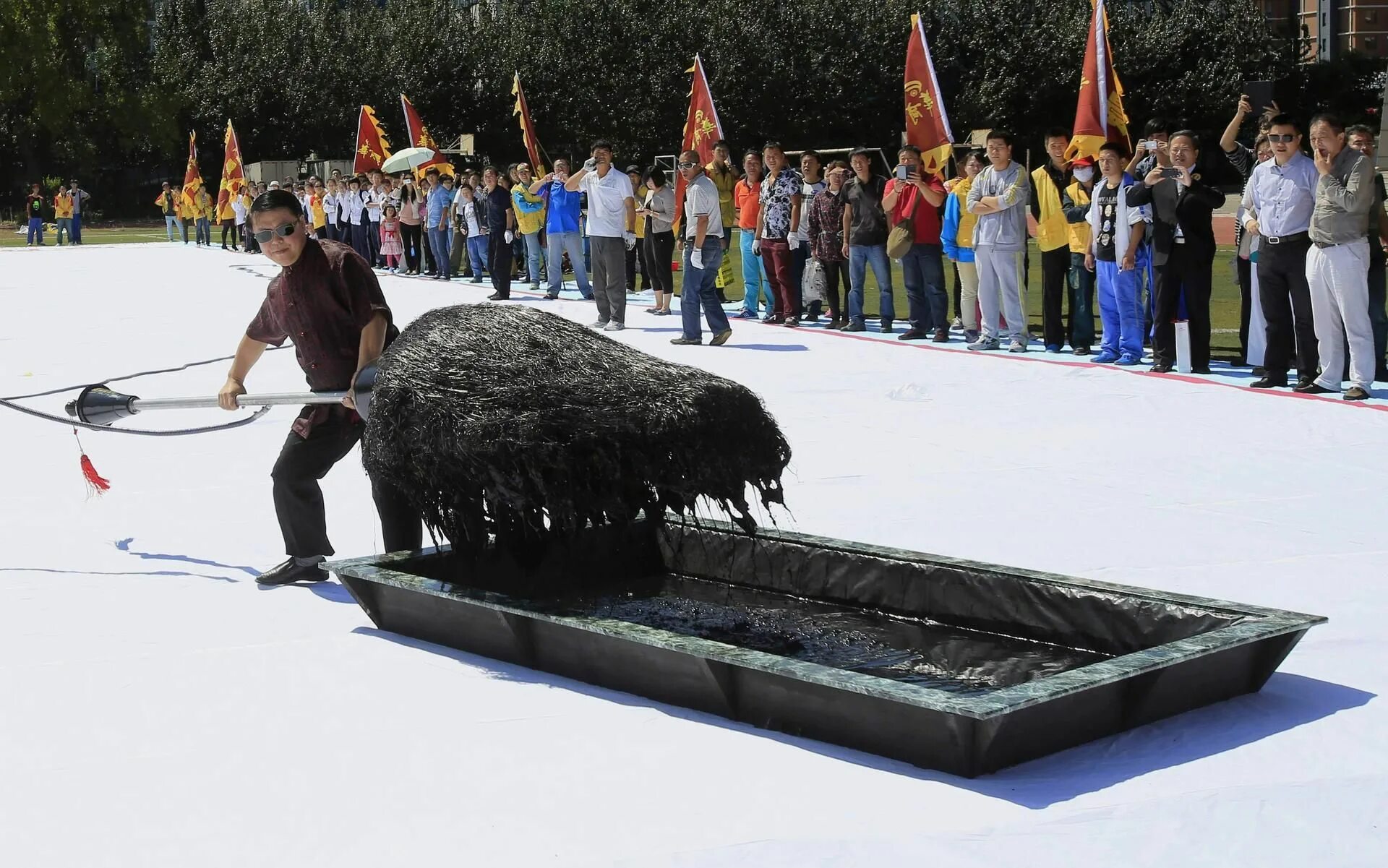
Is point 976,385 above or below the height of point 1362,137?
below

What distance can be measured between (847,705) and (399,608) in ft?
6.60

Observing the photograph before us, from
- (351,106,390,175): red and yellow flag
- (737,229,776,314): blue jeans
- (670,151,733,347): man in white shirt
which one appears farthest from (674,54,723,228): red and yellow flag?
(351,106,390,175): red and yellow flag

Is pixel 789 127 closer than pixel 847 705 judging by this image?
No

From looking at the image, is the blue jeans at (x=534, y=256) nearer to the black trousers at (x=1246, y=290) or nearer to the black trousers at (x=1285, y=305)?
the black trousers at (x=1246, y=290)

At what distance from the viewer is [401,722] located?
4.79m

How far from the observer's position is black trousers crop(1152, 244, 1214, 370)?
39.9 ft

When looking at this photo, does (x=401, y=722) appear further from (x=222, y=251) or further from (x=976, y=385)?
(x=222, y=251)

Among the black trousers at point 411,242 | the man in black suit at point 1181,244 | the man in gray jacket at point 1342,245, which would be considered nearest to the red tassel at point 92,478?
the man in gray jacket at point 1342,245

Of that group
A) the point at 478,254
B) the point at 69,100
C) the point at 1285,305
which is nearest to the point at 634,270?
the point at 478,254

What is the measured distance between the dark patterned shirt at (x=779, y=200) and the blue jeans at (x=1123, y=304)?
4326mm

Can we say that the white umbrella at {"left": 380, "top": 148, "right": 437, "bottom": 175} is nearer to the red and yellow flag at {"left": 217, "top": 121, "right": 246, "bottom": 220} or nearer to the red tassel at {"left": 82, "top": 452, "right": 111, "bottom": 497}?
the red and yellow flag at {"left": 217, "top": 121, "right": 246, "bottom": 220}

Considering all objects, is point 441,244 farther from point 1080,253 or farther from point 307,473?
point 307,473

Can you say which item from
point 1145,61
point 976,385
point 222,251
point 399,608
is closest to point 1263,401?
point 976,385

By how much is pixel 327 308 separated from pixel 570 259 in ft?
48.7
